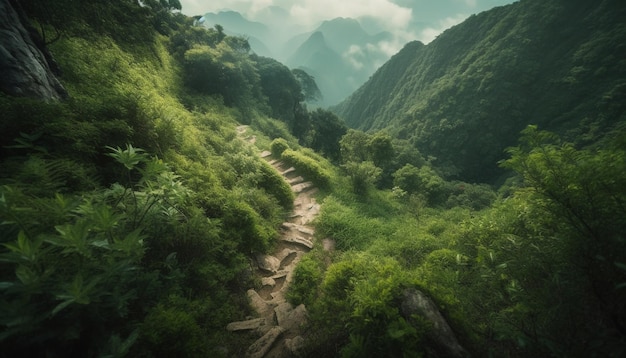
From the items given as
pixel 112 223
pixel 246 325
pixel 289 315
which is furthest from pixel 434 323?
pixel 112 223

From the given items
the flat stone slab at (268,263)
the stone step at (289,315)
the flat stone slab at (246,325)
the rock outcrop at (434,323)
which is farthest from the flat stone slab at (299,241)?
the rock outcrop at (434,323)

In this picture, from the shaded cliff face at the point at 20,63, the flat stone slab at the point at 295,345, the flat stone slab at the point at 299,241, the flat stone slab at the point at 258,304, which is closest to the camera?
the flat stone slab at the point at 295,345

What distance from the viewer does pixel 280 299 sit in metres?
4.99

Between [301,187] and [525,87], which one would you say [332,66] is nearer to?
[525,87]

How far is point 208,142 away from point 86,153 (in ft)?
18.8

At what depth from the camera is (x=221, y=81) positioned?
58.7 feet

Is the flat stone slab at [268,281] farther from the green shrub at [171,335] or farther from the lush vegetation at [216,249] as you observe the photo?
the green shrub at [171,335]

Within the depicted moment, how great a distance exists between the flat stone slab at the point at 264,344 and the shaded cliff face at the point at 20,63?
6.26 metres

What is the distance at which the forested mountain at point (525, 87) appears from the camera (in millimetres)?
36406

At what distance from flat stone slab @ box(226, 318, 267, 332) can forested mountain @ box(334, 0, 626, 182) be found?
4339cm

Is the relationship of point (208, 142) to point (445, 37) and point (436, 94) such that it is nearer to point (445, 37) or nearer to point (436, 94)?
point (436, 94)

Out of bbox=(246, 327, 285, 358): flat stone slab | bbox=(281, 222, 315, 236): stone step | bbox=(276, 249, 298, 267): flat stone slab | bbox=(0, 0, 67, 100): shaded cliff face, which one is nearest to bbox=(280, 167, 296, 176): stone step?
bbox=(281, 222, 315, 236): stone step

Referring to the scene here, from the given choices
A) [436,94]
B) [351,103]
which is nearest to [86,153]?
[436,94]

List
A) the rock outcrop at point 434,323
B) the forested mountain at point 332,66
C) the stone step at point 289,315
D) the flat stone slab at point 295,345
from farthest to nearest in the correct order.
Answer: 1. the forested mountain at point 332,66
2. the stone step at point 289,315
3. the flat stone slab at point 295,345
4. the rock outcrop at point 434,323
